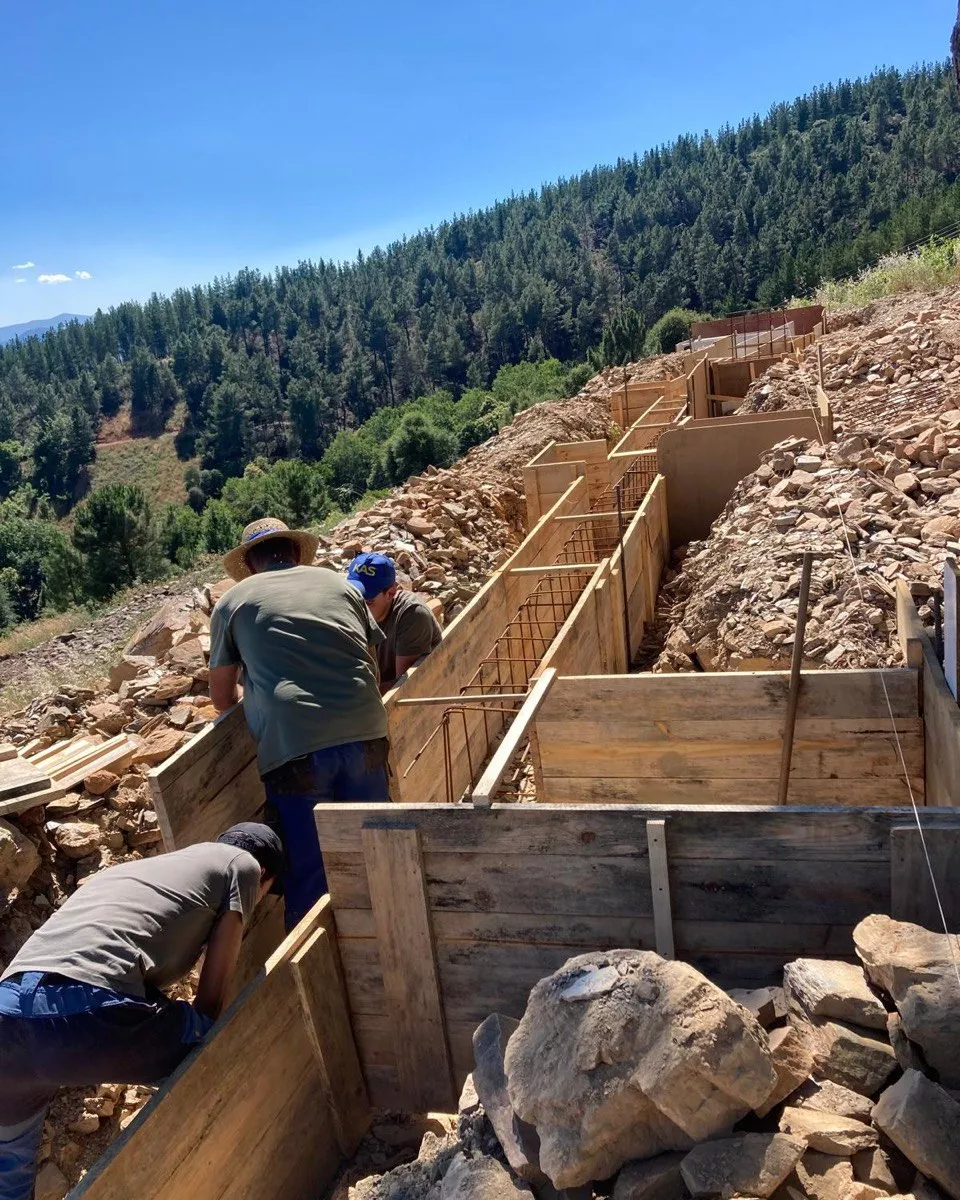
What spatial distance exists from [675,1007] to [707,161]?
16197 centimetres

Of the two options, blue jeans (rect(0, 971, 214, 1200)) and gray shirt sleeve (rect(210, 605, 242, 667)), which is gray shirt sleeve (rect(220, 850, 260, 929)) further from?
gray shirt sleeve (rect(210, 605, 242, 667))

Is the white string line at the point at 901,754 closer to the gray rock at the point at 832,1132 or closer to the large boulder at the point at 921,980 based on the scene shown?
the large boulder at the point at 921,980

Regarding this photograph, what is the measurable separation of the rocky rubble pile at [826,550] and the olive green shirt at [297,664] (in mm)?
3241

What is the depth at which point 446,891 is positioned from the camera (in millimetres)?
3256

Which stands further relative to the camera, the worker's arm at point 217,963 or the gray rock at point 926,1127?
the worker's arm at point 217,963

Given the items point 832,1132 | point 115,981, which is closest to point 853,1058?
point 832,1132

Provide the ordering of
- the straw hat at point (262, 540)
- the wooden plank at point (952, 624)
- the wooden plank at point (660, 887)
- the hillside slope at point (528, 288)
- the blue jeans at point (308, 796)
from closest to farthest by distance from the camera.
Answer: the wooden plank at point (660, 887), the wooden plank at point (952, 624), the blue jeans at point (308, 796), the straw hat at point (262, 540), the hillside slope at point (528, 288)

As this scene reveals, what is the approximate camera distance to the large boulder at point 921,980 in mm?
2145

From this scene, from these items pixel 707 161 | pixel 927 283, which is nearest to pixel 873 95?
pixel 707 161

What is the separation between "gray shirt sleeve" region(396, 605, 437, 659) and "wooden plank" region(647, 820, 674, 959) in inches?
96.7

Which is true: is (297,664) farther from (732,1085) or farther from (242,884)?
(732,1085)

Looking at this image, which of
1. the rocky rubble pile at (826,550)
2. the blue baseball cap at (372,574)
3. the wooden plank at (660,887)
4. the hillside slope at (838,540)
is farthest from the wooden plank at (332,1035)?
the rocky rubble pile at (826,550)

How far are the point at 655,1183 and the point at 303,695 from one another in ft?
7.48

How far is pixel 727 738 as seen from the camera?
4859mm
